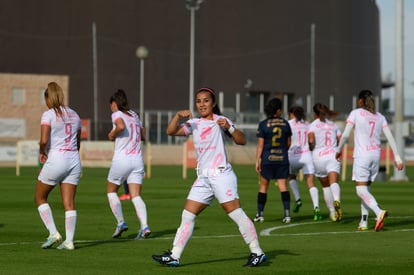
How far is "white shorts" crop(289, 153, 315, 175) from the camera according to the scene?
21.1 m

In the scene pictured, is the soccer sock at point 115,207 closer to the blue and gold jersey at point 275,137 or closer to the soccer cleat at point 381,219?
the blue and gold jersey at point 275,137

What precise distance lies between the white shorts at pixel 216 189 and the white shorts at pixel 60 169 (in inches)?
92.0

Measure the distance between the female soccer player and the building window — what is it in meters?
55.2

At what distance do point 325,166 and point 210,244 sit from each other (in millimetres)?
5746

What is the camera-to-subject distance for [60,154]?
547 inches

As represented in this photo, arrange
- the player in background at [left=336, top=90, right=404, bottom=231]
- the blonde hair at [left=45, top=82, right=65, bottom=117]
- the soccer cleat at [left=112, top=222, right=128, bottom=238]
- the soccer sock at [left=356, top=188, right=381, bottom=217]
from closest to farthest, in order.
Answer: the blonde hair at [left=45, top=82, right=65, bottom=117] → the soccer cleat at [left=112, top=222, right=128, bottom=238] → the soccer sock at [left=356, top=188, right=381, bottom=217] → the player in background at [left=336, top=90, right=404, bottom=231]

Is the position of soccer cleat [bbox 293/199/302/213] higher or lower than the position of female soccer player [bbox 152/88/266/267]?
lower

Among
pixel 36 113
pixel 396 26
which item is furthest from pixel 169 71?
pixel 396 26

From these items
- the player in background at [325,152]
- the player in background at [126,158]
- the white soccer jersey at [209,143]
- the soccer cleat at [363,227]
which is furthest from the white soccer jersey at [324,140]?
the white soccer jersey at [209,143]

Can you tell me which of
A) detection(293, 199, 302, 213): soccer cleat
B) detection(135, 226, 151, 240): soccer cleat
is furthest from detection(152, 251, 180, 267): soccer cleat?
detection(293, 199, 302, 213): soccer cleat

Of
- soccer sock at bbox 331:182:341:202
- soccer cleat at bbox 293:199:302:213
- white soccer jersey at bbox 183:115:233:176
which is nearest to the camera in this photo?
white soccer jersey at bbox 183:115:233:176

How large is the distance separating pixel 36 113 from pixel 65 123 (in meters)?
53.1

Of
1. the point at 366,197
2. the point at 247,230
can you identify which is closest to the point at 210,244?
the point at 247,230

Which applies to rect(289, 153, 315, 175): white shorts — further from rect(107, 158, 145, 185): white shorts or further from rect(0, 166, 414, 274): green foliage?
rect(107, 158, 145, 185): white shorts
